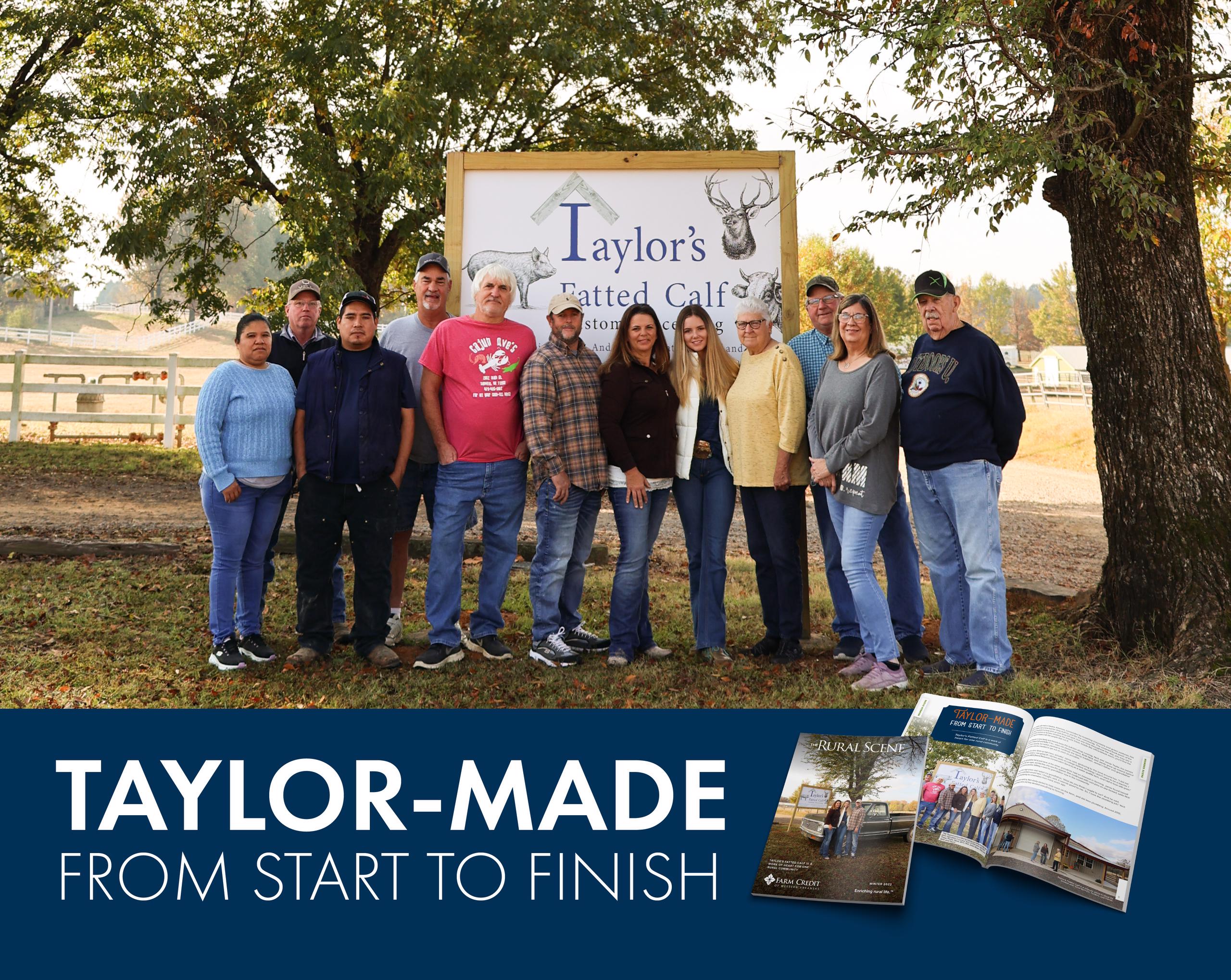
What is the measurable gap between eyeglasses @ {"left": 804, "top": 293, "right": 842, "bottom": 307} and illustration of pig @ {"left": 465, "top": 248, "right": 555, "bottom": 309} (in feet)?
4.65

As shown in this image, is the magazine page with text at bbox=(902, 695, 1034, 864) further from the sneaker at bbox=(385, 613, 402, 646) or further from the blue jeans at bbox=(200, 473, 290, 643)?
the sneaker at bbox=(385, 613, 402, 646)

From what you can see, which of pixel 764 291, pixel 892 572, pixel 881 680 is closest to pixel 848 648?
pixel 892 572

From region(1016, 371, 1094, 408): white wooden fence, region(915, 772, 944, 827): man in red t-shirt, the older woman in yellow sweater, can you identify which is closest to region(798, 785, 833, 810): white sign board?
region(915, 772, 944, 827): man in red t-shirt

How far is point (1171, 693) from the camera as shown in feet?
16.5

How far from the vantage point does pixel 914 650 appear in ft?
17.9

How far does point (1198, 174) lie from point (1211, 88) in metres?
0.55

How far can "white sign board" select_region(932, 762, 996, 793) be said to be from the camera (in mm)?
1933

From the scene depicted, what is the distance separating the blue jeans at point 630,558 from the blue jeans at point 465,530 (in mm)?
502

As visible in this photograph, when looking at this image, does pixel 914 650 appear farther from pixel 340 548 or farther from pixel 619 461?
pixel 340 548

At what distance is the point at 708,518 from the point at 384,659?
1.73 m

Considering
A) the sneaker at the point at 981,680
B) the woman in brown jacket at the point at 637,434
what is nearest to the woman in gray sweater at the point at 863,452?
the sneaker at the point at 981,680

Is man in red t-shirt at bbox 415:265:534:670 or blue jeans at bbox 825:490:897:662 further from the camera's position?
man in red t-shirt at bbox 415:265:534:670

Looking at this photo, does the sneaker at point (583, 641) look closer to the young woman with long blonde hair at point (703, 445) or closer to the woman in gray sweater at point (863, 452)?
the young woman with long blonde hair at point (703, 445)

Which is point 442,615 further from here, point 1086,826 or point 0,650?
point 1086,826
